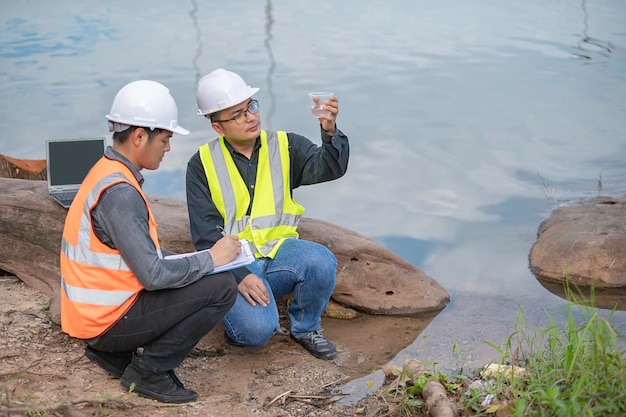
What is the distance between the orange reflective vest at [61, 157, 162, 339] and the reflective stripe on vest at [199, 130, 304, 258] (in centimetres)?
87

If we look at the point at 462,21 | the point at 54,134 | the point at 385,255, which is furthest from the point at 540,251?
the point at 462,21

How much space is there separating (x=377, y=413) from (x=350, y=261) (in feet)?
5.23

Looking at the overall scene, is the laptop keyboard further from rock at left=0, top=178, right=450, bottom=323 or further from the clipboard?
the clipboard

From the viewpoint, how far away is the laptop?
511 cm

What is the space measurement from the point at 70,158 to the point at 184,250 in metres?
0.87

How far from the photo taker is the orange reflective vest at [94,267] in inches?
144

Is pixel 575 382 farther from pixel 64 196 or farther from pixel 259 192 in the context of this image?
pixel 64 196

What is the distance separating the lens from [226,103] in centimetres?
440

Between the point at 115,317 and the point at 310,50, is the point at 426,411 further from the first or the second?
the point at 310,50

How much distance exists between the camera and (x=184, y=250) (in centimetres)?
516

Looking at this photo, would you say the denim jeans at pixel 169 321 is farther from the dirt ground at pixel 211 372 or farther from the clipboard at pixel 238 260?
the dirt ground at pixel 211 372

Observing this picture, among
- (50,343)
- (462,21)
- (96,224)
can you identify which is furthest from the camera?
(462,21)

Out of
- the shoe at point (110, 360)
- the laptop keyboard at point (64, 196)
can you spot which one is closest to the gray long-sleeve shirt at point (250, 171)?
the shoe at point (110, 360)

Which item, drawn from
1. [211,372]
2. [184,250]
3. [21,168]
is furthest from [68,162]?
[211,372]
